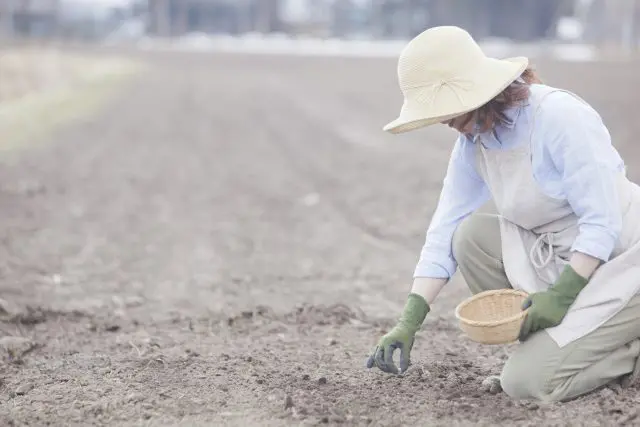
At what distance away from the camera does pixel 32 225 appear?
7902 millimetres

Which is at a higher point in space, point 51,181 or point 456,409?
point 456,409

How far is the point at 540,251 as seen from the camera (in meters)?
3.63

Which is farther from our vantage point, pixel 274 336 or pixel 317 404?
pixel 274 336

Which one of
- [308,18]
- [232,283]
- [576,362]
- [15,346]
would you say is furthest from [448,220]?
[308,18]

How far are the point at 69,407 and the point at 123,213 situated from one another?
16.5ft

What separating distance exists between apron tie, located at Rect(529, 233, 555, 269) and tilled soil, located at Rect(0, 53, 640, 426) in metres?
0.49

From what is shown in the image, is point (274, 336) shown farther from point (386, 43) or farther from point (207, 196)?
point (386, 43)

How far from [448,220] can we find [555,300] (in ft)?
2.06

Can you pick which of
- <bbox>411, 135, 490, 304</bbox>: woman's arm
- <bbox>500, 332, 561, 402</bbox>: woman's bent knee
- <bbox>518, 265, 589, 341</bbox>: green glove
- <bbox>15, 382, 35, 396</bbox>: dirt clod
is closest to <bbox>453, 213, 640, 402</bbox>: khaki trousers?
<bbox>500, 332, 561, 402</bbox>: woman's bent knee

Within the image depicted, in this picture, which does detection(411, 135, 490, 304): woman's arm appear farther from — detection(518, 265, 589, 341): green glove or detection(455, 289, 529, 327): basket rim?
detection(518, 265, 589, 341): green glove

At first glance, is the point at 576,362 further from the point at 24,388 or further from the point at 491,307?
the point at 24,388

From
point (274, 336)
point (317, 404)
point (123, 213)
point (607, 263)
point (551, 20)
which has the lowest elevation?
point (551, 20)

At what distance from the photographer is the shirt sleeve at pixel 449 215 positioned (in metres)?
3.83

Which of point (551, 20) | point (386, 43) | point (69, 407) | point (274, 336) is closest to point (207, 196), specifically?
point (274, 336)
